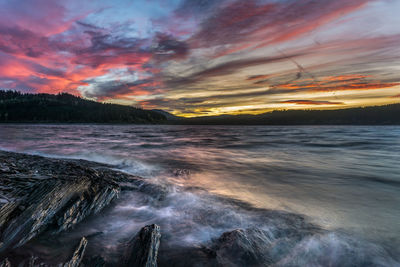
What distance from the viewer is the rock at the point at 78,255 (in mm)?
2778

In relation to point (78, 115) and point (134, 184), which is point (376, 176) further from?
point (78, 115)

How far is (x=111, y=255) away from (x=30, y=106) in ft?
665

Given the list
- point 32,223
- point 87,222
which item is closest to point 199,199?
point 87,222

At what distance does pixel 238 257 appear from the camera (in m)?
3.24

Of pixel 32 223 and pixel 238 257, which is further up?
pixel 32 223

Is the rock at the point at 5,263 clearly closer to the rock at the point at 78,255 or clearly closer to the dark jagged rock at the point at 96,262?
the rock at the point at 78,255

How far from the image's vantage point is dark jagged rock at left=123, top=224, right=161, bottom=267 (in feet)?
9.29

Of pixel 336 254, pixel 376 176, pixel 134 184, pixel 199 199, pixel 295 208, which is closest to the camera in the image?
pixel 336 254

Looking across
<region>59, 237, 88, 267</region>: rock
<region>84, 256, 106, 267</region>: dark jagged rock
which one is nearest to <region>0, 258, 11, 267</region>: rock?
<region>59, 237, 88, 267</region>: rock

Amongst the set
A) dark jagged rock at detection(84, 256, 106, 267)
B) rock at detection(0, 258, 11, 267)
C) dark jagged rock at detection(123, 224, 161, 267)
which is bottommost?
dark jagged rock at detection(84, 256, 106, 267)

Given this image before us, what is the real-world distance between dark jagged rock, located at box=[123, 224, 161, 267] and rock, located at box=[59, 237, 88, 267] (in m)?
0.68

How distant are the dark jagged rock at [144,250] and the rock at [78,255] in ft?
2.23

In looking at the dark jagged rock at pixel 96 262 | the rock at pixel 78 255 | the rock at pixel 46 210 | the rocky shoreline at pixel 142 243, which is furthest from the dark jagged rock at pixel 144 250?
the rock at pixel 46 210

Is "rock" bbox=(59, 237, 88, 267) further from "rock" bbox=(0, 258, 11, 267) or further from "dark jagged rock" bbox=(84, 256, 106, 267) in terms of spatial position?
"rock" bbox=(0, 258, 11, 267)
